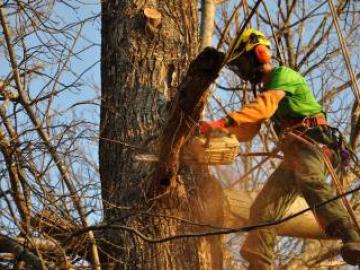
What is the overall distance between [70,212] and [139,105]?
2.77 ft

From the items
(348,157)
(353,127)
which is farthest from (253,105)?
(353,127)

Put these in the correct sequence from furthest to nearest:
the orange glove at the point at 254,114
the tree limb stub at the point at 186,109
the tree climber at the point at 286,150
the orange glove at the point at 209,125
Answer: the tree climber at the point at 286,150 → the orange glove at the point at 254,114 → the orange glove at the point at 209,125 → the tree limb stub at the point at 186,109

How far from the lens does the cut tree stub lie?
13.3 feet

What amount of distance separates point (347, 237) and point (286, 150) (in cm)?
72

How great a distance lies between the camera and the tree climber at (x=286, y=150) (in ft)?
12.3

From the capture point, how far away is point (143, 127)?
3787 millimetres

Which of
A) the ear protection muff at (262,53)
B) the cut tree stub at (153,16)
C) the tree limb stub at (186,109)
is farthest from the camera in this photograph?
the cut tree stub at (153,16)

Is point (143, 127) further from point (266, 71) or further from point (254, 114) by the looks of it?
point (266, 71)

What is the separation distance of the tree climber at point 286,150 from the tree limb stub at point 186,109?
1.51 ft

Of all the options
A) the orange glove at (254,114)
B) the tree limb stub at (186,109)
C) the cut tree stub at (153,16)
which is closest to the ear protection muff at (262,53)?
the orange glove at (254,114)

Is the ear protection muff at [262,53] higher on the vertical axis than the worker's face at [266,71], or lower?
higher

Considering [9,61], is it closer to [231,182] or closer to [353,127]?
[231,182]

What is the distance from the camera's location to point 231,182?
4426 millimetres

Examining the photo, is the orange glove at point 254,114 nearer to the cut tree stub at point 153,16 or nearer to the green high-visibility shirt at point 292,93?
the green high-visibility shirt at point 292,93
